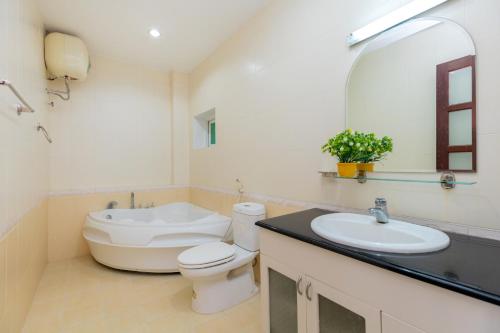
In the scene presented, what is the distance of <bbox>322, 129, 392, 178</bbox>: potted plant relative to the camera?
1.32 metres

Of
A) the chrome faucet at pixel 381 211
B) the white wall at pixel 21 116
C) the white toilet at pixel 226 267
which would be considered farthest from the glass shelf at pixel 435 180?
the white wall at pixel 21 116

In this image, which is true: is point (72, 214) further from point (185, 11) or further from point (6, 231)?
point (185, 11)

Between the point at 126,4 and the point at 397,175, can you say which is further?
the point at 126,4

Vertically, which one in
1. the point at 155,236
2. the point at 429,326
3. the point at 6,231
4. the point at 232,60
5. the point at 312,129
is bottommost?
the point at 155,236

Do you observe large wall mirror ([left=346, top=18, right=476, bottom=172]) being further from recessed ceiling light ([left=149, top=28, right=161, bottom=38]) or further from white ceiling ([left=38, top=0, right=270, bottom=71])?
recessed ceiling light ([left=149, top=28, right=161, bottom=38])

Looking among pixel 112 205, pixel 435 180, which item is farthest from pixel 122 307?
pixel 435 180

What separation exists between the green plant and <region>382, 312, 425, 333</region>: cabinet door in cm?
81

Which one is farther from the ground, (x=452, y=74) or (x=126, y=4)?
(x=126, y=4)

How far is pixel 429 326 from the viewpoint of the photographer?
2.32 ft

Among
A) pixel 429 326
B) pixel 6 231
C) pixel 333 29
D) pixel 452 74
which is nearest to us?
pixel 429 326

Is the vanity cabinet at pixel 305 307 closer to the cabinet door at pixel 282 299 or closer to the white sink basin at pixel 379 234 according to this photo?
the cabinet door at pixel 282 299

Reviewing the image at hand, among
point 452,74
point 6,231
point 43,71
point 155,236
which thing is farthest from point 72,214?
point 452,74

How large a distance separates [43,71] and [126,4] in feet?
3.91

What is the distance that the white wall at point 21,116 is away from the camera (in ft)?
4.05
